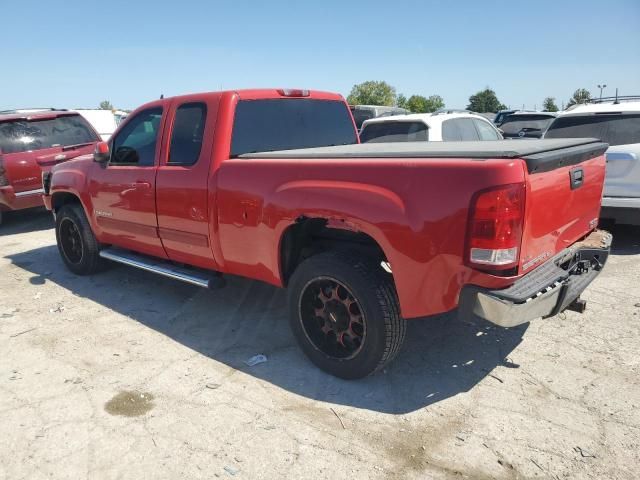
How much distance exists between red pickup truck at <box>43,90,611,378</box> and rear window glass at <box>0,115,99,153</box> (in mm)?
4092

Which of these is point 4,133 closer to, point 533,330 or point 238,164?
point 238,164

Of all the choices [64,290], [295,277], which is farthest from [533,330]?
[64,290]

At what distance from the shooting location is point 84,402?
3.14 m

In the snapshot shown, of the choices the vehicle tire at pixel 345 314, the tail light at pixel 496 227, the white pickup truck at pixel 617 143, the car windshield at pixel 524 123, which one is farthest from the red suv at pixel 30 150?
the car windshield at pixel 524 123

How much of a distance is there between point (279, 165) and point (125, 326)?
2198mm

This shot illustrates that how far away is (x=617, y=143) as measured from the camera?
5730 mm

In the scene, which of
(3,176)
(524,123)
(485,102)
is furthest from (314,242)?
(485,102)

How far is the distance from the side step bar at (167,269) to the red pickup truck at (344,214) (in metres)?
0.02

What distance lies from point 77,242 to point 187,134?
2.50 metres

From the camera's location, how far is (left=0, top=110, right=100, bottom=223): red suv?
7.85 m

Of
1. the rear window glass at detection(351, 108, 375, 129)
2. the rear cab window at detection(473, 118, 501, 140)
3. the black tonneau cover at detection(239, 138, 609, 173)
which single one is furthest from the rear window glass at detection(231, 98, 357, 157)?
the rear window glass at detection(351, 108, 375, 129)

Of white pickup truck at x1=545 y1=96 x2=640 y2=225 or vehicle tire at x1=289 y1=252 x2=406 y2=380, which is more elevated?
white pickup truck at x1=545 y1=96 x2=640 y2=225

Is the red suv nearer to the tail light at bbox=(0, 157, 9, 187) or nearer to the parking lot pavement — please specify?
the tail light at bbox=(0, 157, 9, 187)

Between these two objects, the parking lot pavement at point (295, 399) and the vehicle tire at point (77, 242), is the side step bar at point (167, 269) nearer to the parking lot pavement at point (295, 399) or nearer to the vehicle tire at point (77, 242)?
the vehicle tire at point (77, 242)
